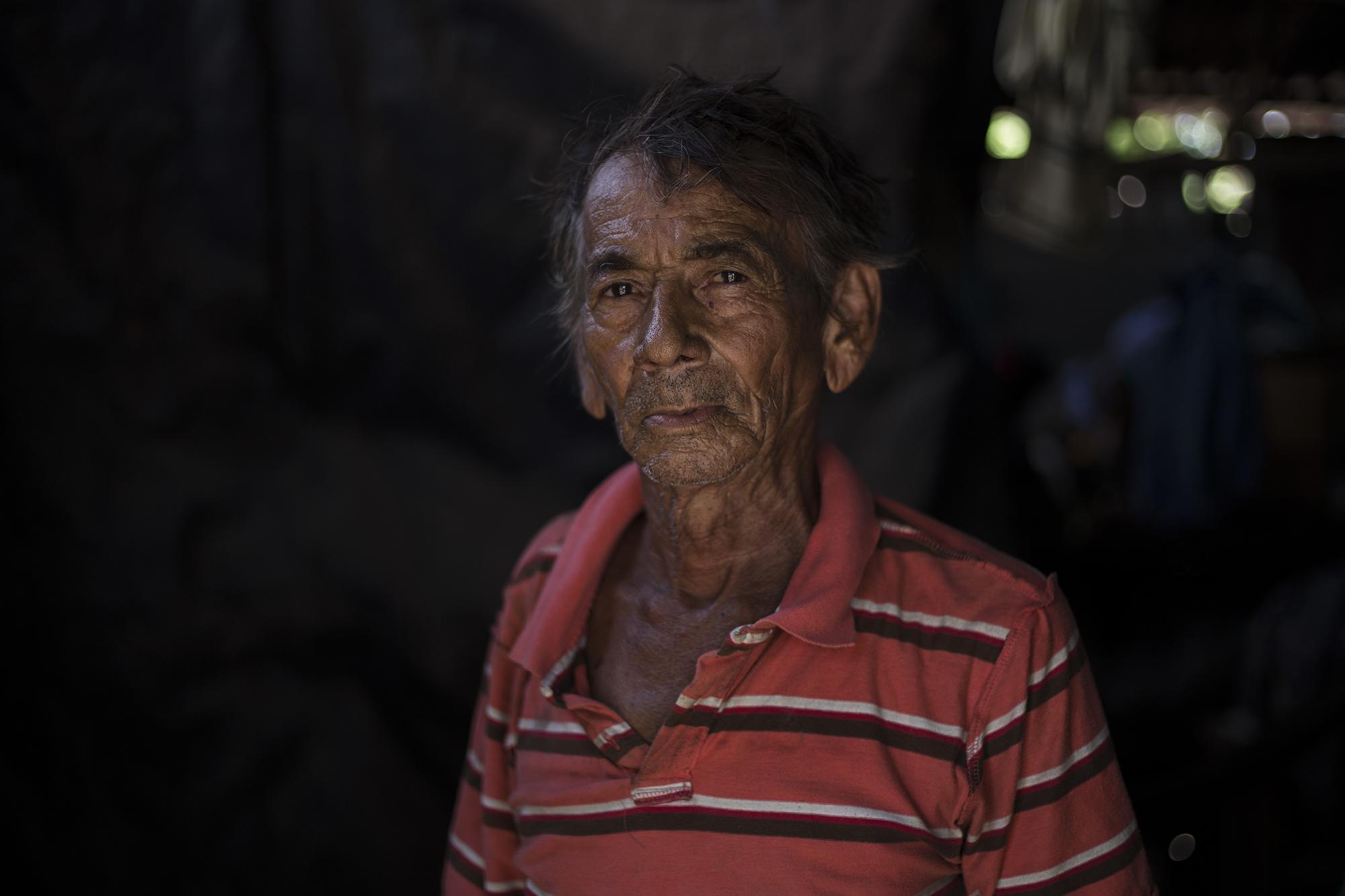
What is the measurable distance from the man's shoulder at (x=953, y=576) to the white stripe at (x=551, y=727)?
1.48ft

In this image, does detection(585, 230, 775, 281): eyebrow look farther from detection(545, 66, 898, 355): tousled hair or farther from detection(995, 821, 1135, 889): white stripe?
detection(995, 821, 1135, 889): white stripe

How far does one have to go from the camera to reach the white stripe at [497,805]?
5.22ft

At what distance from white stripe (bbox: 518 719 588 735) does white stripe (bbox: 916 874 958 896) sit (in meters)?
0.48

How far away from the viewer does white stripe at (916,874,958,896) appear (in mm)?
1285

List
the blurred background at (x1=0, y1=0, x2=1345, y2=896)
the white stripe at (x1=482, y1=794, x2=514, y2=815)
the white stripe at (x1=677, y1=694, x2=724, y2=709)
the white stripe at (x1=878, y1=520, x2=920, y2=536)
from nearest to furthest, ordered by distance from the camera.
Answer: the white stripe at (x1=677, y1=694, x2=724, y2=709) < the white stripe at (x1=878, y1=520, x2=920, y2=536) < the white stripe at (x1=482, y1=794, x2=514, y2=815) < the blurred background at (x1=0, y1=0, x2=1345, y2=896)

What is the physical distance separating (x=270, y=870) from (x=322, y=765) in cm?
28

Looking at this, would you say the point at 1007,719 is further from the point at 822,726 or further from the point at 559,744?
the point at 559,744

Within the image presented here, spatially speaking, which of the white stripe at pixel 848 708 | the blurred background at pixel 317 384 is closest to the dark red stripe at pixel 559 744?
the white stripe at pixel 848 708

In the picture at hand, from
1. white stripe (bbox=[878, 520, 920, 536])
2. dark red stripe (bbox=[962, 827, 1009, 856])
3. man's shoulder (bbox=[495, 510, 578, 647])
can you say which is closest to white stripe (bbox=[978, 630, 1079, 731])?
dark red stripe (bbox=[962, 827, 1009, 856])

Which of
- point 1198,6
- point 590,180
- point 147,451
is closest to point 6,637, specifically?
point 147,451

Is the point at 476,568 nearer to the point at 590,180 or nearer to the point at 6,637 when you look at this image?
the point at 6,637

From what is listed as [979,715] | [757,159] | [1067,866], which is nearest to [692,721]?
[979,715]

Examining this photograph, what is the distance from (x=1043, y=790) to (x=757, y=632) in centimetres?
38

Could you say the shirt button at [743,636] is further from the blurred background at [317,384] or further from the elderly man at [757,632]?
the blurred background at [317,384]
